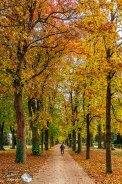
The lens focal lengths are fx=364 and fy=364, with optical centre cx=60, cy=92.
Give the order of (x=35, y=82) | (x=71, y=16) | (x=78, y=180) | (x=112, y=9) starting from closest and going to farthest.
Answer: (x=78, y=180) < (x=112, y=9) < (x=71, y=16) < (x=35, y=82)

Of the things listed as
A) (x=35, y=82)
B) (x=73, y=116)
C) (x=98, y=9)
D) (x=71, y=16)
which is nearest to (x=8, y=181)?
(x=98, y=9)

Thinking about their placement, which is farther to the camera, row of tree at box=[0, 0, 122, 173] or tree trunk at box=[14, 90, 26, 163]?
tree trunk at box=[14, 90, 26, 163]

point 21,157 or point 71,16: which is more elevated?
point 71,16

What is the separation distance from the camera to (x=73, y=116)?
1853 inches

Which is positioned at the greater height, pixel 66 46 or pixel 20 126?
pixel 66 46

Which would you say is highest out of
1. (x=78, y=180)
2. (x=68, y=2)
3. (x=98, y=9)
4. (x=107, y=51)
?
(x=68, y=2)

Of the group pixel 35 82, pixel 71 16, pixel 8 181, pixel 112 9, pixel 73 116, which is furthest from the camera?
pixel 73 116

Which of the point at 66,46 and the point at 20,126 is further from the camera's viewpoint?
the point at 66,46

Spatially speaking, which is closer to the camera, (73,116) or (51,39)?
(51,39)

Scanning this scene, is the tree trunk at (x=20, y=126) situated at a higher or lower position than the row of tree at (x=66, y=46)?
lower

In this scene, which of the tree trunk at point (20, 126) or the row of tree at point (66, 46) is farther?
the tree trunk at point (20, 126)

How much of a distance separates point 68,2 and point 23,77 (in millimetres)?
5659

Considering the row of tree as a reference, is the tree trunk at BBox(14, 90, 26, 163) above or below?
below

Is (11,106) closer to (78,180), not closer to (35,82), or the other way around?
(35,82)
